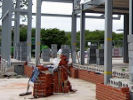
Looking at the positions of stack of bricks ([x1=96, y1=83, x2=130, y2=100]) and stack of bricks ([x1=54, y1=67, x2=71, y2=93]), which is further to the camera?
stack of bricks ([x1=54, y1=67, x2=71, y2=93])

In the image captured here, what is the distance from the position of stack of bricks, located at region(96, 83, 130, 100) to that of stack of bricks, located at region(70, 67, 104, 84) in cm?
422

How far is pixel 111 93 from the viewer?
9.42 metres

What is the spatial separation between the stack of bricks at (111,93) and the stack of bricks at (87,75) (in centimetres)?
422

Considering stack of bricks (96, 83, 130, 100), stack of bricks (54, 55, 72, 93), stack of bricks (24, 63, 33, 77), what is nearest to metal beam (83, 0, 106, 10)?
stack of bricks (54, 55, 72, 93)

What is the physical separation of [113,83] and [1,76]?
1180 centimetres

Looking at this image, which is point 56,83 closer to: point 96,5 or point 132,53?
point 132,53

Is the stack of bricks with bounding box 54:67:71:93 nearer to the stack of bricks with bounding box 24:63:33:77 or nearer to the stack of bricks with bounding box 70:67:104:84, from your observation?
the stack of bricks with bounding box 70:67:104:84

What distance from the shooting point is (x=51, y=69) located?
12.6m

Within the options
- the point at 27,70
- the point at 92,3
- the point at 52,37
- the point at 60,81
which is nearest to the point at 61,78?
the point at 60,81

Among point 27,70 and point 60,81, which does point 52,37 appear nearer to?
point 27,70

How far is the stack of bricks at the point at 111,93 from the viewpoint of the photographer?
8.61 m

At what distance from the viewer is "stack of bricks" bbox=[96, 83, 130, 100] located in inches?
339

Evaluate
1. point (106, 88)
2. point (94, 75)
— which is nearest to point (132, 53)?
point (106, 88)

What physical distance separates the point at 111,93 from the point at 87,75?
766 centimetres
